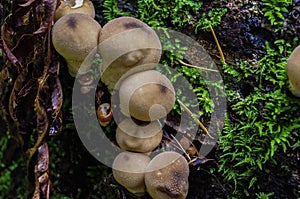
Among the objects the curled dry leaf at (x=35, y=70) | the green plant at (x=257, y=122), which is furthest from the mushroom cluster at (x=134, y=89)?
the green plant at (x=257, y=122)

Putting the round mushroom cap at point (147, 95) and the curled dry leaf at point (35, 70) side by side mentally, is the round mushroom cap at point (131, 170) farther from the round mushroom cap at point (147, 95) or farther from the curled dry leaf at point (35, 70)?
the curled dry leaf at point (35, 70)

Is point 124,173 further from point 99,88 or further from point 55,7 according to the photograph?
point 55,7

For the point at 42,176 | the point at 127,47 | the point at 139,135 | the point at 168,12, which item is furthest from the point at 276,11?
the point at 42,176

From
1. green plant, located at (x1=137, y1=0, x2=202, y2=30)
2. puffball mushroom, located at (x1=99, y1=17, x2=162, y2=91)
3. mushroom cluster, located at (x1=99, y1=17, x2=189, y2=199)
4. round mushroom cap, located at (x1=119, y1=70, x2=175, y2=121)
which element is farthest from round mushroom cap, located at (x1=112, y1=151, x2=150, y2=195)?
green plant, located at (x1=137, y1=0, x2=202, y2=30)

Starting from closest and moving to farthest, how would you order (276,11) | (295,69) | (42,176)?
(295,69) < (276,11) < (42,176)

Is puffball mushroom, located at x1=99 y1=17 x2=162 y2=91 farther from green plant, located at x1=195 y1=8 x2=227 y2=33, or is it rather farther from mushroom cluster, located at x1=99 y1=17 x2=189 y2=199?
green plant, located at x1=195 y1=8 x2=227 y2=33

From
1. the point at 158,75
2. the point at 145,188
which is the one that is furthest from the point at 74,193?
the point at 158,75

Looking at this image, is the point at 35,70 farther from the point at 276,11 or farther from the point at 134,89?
the point at 276,11
